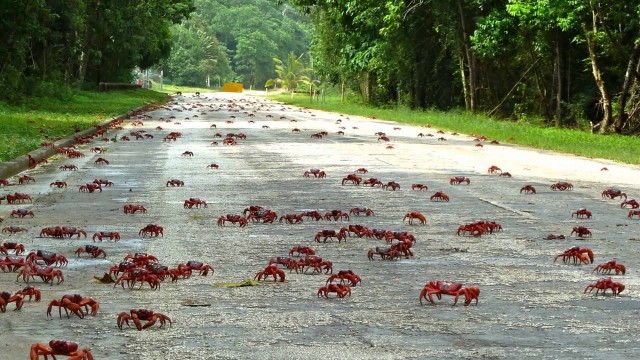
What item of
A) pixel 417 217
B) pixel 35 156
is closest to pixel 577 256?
pixel 417 217

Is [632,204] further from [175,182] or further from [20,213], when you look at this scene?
[20,213]

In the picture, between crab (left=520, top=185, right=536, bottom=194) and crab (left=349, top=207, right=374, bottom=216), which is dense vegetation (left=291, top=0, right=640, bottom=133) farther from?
crab (left=349, top=207, right=374, bottom=216)

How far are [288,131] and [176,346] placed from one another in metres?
24.9

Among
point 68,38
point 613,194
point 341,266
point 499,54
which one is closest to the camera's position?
point 341,266

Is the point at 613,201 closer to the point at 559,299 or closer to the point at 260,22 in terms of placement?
the point at 559,299

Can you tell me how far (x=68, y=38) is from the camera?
4591 centimetres

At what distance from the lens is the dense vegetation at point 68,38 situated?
3688 centimetres

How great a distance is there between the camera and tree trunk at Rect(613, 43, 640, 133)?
101ft

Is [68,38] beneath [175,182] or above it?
above

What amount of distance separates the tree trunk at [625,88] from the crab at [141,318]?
26.6 metres

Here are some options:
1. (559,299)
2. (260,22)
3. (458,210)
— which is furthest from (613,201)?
(260,22)

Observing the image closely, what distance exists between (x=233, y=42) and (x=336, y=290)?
180 metres

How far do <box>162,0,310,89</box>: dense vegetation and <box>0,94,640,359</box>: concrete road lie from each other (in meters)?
128

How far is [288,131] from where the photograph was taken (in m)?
30.4
